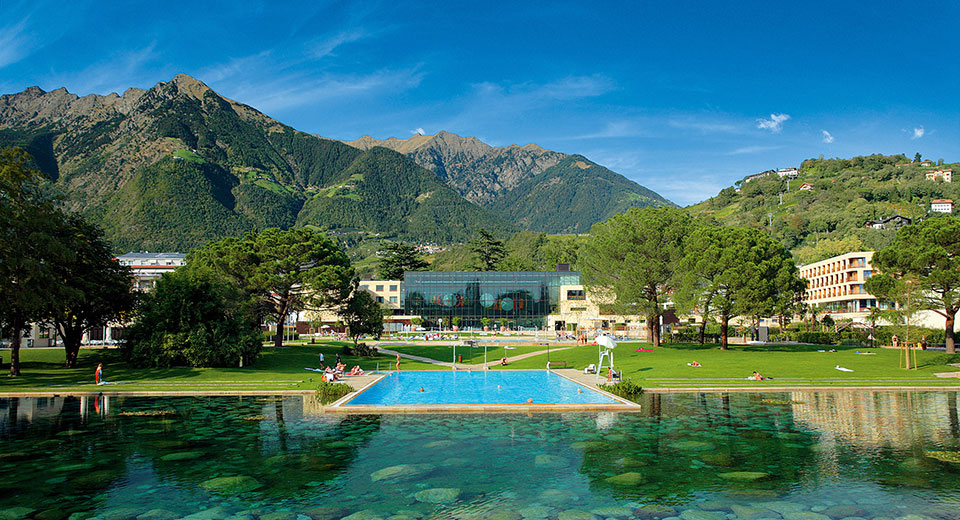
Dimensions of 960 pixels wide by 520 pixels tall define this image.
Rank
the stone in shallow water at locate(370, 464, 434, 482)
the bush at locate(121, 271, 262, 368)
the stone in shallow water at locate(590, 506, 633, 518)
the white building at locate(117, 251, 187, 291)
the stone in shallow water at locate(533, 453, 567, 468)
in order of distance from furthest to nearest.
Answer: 1. the white building at locate(117, 251, 187, 291)
2. the bush at locate(121, 271, 262, 368)
3. the stone in shallow water at locate(533, 453, 567, 468)
4. the stone in shallow water at locate(370, 464, 434, 482)
5. the stone in shallow water at locate(590, 506, 633, 518)

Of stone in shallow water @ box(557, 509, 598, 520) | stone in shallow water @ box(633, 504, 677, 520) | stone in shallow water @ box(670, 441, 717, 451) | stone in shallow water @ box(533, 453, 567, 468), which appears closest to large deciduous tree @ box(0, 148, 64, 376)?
stone in shallow water @ box(533, 453, 567, 468)

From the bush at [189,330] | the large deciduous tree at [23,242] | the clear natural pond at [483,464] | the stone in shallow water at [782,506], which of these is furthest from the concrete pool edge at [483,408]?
the large deciduous tree at [23,242]

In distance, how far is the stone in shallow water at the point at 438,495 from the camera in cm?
1247

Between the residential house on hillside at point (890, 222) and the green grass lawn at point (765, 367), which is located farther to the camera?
the residential house on hillside at point (890, 222)

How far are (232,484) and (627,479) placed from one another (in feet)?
31.0

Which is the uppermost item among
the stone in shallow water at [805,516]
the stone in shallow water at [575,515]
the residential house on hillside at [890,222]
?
the residential house on hillside at [890,222]

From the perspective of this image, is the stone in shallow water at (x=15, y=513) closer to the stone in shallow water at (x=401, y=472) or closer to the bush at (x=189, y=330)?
the stone in shallow water at (x=401, y=472)

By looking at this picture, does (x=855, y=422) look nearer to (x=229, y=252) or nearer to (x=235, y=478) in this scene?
(x=235, y=478)

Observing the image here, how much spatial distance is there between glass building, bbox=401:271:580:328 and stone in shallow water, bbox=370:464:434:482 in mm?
97289

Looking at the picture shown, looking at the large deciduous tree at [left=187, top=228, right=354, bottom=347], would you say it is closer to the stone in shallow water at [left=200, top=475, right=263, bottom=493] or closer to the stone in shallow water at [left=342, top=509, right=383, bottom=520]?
the stone in shallow water at [left=200, top=475, right=263, bottom=493]

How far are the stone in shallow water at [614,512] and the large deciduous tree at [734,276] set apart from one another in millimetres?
40348

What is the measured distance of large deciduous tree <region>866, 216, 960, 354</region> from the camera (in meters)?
42.7

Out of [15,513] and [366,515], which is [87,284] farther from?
[366,515]

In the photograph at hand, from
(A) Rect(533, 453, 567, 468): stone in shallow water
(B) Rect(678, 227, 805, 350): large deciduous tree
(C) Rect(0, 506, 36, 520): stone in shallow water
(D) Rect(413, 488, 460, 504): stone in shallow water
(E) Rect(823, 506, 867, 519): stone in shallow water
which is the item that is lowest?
(A) Rect(533, 453, 567, 468): stone in shallow water
